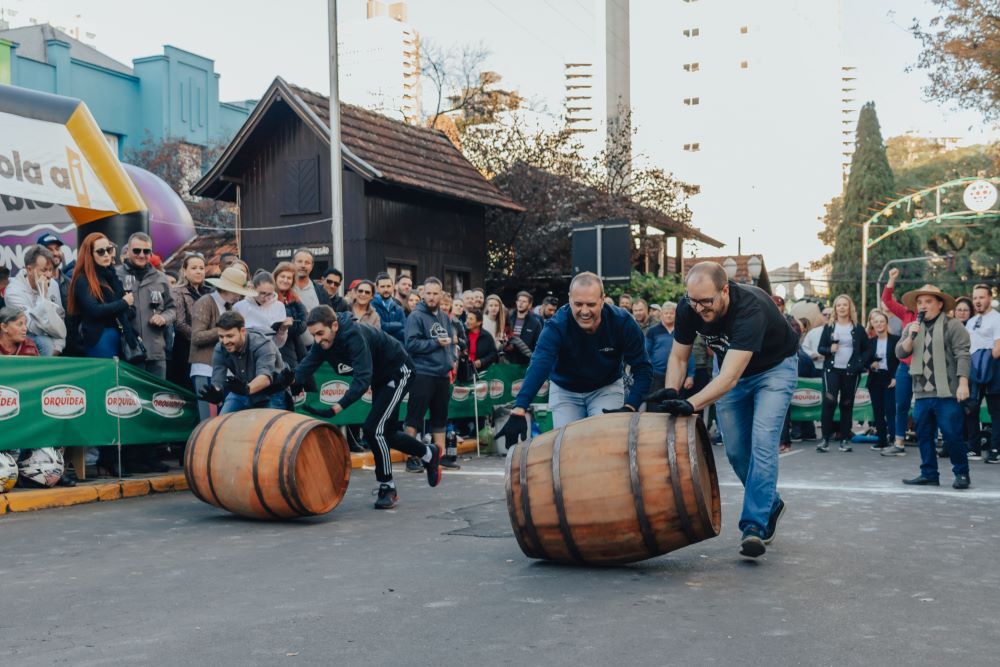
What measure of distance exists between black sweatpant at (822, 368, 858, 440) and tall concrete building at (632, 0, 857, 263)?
2813 inches

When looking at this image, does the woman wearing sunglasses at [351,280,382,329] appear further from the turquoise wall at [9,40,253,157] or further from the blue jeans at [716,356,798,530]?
the turquoise wall at [9,40,253,157]

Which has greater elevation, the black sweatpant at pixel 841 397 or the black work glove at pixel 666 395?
the black work glove at pixel 666 395

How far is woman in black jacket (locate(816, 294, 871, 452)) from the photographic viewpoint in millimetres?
14109

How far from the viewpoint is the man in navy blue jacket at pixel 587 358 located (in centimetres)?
675

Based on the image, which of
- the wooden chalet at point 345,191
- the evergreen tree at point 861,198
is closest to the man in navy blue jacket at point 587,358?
the wooden chalet at point 345,191

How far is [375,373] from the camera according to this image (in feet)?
29.2

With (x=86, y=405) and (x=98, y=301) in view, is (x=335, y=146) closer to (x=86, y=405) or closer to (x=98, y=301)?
(x=98, y=301)

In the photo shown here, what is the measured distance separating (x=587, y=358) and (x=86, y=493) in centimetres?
490

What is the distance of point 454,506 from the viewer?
8.86 m

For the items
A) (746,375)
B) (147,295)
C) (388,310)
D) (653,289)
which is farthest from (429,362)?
(653,289)

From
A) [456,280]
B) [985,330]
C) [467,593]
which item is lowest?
[467,593]

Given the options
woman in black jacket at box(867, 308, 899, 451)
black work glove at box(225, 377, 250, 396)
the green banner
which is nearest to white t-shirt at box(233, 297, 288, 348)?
the green banner

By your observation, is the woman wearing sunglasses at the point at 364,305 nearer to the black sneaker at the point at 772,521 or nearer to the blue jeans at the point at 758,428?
the blue jeans at the point at 758,428

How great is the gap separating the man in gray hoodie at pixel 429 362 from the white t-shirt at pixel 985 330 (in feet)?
21.1
